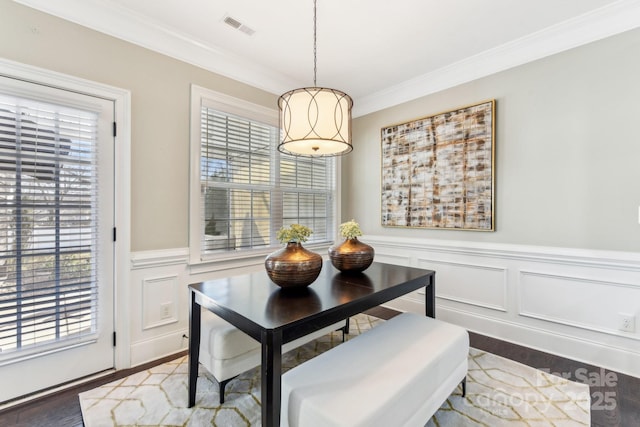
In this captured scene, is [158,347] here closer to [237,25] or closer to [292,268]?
[292,268]

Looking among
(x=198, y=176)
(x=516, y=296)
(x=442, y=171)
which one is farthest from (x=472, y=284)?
(x=198, y=176)

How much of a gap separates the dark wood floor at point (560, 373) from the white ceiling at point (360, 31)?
248cm

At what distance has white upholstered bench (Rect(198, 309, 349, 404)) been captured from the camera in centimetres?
171

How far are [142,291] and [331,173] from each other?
8.29 feet

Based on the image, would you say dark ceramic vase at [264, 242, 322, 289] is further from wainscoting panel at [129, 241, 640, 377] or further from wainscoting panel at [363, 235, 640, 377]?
wainscoting panel at [363, 235, 640, 377]

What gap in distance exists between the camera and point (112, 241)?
2.16 metres

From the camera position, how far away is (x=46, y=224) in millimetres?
1897

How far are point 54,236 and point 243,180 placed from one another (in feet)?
4.89

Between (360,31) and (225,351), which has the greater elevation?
(360,31)

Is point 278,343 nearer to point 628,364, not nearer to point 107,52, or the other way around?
point 107,52

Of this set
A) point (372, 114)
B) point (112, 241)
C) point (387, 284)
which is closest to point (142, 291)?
point (112, 241)

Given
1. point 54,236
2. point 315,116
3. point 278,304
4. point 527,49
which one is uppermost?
point 527,49

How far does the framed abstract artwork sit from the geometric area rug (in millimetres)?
1288

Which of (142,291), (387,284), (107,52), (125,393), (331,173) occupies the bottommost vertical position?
(125,393)
